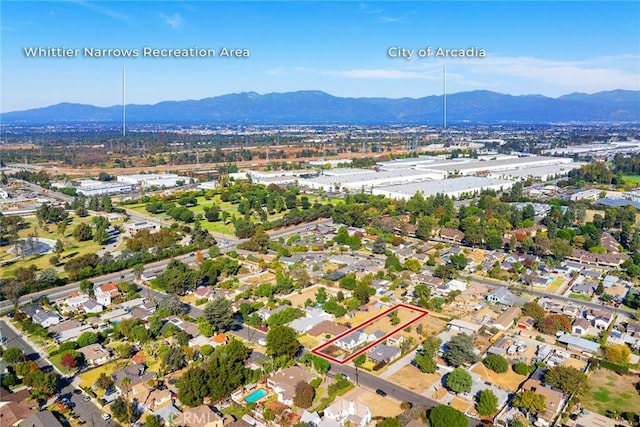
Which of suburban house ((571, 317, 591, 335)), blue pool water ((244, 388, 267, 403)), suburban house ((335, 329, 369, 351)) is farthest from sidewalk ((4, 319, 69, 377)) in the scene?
suburban house ((571, 317, 591, 335))

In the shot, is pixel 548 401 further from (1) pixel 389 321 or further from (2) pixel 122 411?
(2) pixel 122 411

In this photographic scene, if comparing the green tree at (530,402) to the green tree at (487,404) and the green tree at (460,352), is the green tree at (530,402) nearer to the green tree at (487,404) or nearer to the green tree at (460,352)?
the green tree at (487,404)

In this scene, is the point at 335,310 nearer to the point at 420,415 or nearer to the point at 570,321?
the point at 420,415

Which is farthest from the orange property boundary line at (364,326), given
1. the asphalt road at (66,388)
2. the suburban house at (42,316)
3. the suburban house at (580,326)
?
the suburban house at (42,316)

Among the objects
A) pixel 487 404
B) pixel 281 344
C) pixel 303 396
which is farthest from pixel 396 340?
pixel 303 396

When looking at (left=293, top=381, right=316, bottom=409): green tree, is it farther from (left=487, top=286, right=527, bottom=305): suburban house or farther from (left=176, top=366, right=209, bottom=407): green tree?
(left=487, top=286, right=527, bottom=305): suburban house

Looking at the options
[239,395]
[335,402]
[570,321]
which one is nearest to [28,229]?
[239,395]
